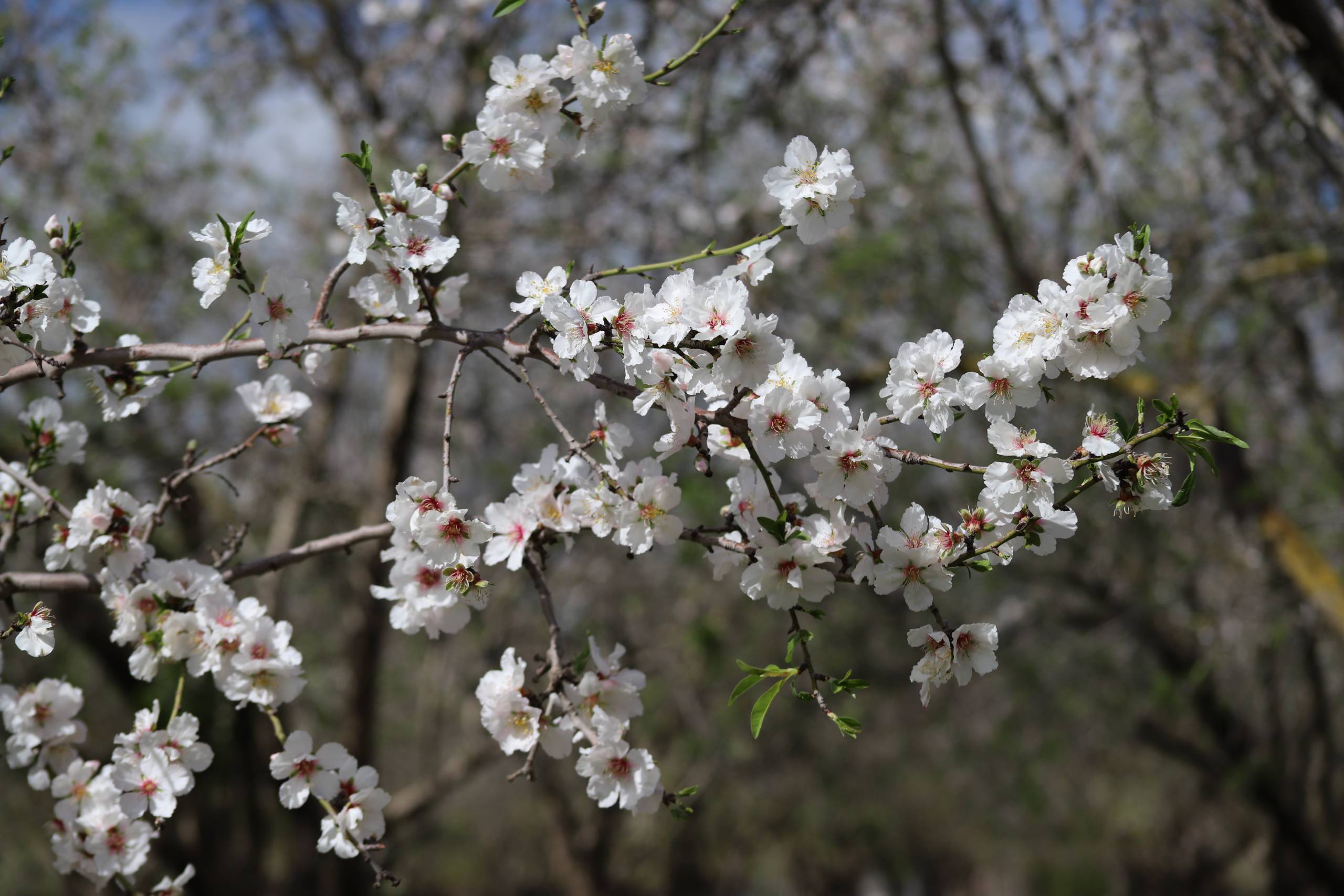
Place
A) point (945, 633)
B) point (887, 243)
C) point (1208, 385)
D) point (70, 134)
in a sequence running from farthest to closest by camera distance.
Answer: point (70, 134)
point (887, 243)
point (1208, 385)
point (945, 633)

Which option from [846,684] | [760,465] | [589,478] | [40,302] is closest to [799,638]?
[846,684]

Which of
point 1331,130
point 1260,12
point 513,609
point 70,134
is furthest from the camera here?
point 513,609

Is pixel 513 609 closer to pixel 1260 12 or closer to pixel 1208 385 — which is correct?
pixel 1208 385

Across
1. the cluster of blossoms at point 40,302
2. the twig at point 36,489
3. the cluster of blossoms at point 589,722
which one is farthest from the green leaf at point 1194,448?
the twig at point 36,489

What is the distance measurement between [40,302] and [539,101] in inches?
39.5

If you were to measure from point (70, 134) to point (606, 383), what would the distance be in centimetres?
658

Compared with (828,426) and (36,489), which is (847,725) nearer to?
(828,426)

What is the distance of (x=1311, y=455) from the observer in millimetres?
6789

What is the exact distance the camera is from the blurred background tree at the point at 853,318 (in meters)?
4.21

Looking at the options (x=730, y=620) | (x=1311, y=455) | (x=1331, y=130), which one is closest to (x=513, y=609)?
(x=730, y=620)

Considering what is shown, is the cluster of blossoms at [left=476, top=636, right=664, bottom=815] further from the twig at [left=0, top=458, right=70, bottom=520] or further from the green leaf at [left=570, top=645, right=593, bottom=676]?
the twig at [left=0, top=458, right=70, bottom=520]

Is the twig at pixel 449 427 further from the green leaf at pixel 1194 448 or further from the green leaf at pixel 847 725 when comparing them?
the green leaf at pixel 1194 448

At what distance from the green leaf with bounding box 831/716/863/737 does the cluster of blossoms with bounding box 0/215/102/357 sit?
5.03 feet

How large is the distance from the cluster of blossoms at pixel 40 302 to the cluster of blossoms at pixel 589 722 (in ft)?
3.39
